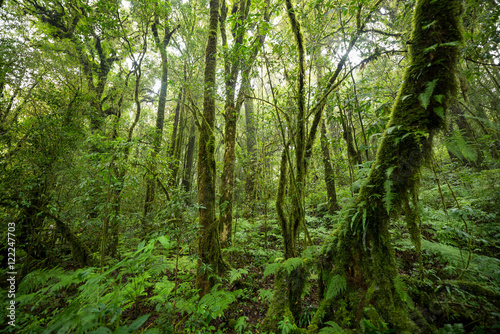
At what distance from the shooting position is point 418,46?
2102 millimetres

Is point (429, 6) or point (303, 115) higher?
point (429, 6)

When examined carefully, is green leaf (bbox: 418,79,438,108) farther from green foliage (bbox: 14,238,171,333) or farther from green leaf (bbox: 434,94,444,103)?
green foliage (bbox: 14,238,171,333)

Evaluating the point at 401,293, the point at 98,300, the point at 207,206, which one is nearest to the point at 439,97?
the point at 401,293

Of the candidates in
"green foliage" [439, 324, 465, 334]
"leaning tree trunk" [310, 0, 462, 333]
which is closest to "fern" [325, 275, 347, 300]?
"leaning tree trunk" [310, 0, 462, 333]

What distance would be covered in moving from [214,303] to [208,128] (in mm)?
3247

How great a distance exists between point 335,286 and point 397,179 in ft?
4.78

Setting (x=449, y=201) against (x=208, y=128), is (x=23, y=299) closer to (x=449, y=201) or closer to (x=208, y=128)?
(x=208, y=128)

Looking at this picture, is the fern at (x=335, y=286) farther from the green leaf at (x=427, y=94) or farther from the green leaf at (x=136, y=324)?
the green leaf at (x=427, y=94)

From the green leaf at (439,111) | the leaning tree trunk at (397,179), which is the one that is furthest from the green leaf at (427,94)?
the green leaf at (439,111)

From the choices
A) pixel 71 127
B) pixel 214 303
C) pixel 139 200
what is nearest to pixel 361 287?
pixel 214 303

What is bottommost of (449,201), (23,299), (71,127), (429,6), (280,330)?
(280,330)

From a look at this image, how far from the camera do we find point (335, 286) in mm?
2240

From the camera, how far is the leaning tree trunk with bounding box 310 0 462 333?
192 cm

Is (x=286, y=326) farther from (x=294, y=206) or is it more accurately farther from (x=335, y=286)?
(x=294, y=206)
